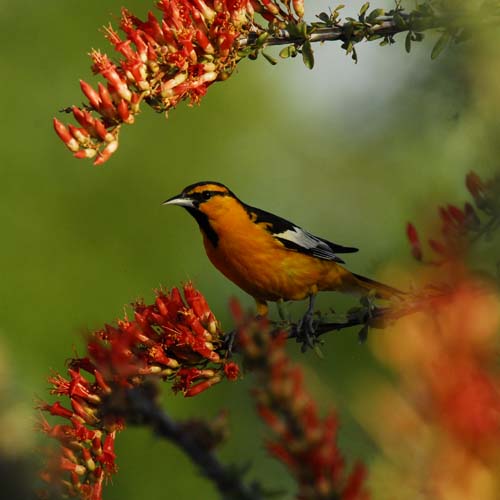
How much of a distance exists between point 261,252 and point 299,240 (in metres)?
0.21

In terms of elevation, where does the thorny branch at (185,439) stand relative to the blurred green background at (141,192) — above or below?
below

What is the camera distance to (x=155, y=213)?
1070 centimetres

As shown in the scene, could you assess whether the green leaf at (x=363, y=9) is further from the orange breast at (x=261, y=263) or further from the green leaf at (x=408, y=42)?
the orange breast at (x=261, y=263)

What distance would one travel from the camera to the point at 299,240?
411 centimetres

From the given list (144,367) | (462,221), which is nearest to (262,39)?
(144,367)

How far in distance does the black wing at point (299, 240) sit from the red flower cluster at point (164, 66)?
5.47ft

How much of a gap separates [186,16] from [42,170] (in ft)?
31.1

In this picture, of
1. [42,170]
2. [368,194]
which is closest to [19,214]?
[42,170]

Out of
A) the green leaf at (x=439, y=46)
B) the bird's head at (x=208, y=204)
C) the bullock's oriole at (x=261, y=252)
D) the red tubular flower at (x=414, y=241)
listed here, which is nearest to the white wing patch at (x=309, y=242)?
the bullock's oriole at (x=261, y=252)

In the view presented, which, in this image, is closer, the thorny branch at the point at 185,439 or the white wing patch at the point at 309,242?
the thorny branch at the point at 185,439

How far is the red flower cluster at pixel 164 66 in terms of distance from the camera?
2.31m

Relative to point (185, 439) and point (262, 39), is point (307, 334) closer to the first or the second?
point (262, 39)

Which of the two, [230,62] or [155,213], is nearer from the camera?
[230,62]

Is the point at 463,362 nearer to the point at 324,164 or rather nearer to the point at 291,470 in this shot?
the point at 291,470
